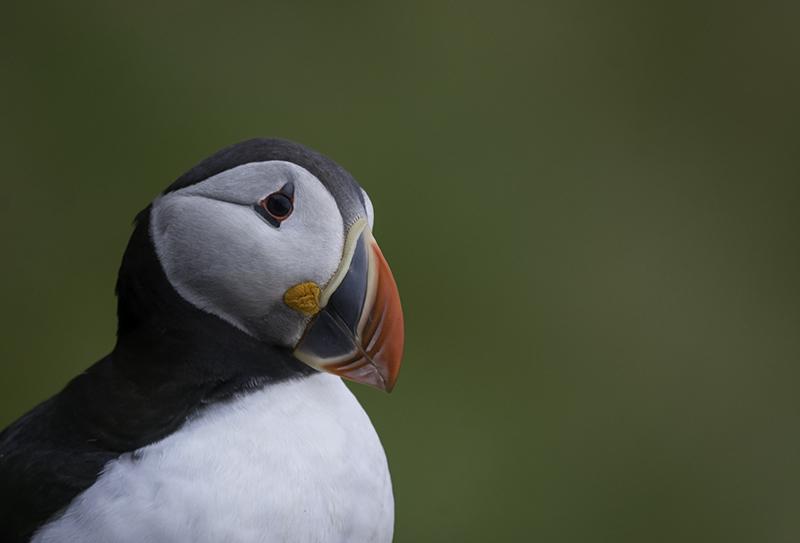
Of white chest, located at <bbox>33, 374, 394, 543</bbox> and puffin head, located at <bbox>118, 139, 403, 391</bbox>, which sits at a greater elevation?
puffin head, located at <bbox>118, 139, 403, 391</bbox>

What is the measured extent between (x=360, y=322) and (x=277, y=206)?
0.40ft

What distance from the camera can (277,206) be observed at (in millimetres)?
941

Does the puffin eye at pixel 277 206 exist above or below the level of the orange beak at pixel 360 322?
above

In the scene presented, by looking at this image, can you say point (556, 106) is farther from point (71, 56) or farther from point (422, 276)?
point (71, 56)

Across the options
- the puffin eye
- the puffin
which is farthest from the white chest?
the puffin eye

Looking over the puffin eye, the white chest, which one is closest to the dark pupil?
the puffin eye

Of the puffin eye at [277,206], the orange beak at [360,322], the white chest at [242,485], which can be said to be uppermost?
the puffin eye at [277,206]

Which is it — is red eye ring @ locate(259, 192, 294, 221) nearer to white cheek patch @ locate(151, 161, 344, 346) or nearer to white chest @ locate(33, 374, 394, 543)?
white cheek patch @ locate(151, 161, 344, 346)

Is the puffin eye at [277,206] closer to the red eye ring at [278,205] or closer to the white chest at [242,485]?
the red eye ring at [278,205]

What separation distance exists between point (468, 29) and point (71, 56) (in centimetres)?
83

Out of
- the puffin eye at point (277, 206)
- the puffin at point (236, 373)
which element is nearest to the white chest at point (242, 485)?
the puffin at point (236, 373)

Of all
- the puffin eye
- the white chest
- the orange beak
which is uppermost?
the puffin eye

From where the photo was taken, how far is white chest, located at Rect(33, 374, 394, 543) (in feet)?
2.91

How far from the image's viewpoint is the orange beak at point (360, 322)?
0.95 metres
